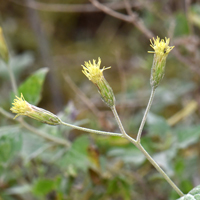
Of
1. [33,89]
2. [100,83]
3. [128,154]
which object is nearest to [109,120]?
[128,154]

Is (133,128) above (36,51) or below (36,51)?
below

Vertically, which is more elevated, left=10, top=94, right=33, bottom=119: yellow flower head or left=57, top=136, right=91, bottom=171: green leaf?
left=57, top=136, right=91, bottom=171: green leaf

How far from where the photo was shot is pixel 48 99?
5.39ft

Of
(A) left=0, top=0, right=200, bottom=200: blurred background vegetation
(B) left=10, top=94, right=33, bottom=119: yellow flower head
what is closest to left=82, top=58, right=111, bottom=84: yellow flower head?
(B) left=10, top=94, right=33, bottom=119: yellow flower head

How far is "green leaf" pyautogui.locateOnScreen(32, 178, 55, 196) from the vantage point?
770mm

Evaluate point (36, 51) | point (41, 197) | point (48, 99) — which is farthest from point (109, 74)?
point (41, 197)

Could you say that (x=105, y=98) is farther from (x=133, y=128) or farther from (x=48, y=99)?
(x=48, y=99)

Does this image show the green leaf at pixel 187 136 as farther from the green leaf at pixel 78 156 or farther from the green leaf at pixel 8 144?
the green leaf at pixel 8 144

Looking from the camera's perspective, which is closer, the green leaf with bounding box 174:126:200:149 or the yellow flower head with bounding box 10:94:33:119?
the yellow flower head with bounding box 10:94:33:119

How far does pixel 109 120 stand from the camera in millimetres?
992

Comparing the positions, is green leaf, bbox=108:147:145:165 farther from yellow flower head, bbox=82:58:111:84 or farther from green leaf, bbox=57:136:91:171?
yellow flower head, bbox=82:58:111:84

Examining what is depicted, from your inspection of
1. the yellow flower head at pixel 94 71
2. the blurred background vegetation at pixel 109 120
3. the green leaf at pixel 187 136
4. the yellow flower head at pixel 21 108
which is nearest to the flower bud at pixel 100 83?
the yellow flower head at pixel 94 71

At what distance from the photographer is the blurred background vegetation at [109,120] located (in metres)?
0.74

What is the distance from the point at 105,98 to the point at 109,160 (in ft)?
1.67
